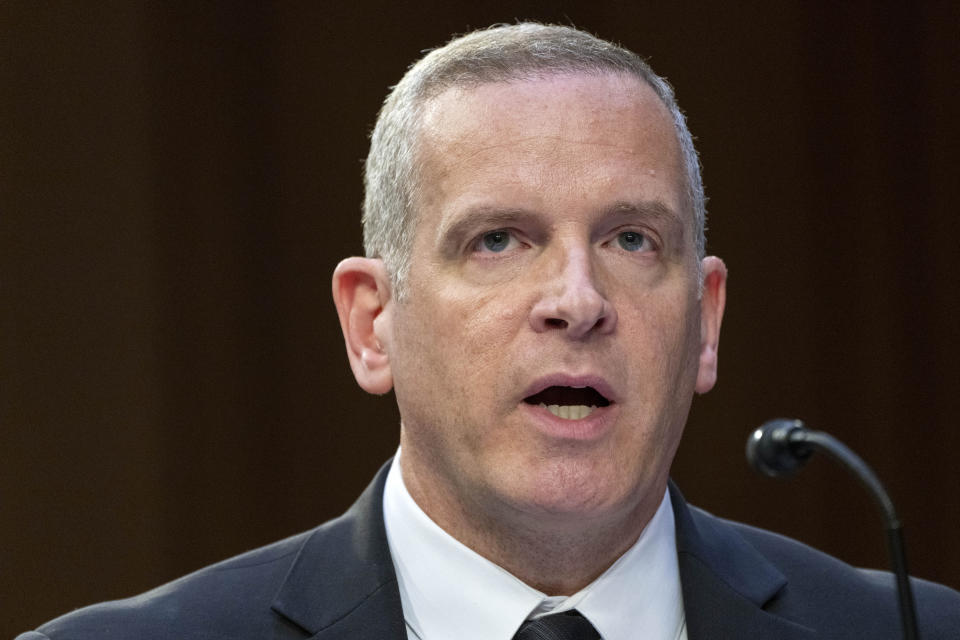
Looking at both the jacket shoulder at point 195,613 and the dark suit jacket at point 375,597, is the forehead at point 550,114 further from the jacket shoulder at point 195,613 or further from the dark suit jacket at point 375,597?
the jacket shoulder at point 195,613

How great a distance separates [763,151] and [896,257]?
0.50m

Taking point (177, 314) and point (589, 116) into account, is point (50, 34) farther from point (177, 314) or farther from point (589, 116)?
point (589, 116)

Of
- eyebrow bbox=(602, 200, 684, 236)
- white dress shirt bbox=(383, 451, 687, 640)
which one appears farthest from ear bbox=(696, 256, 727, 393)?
white dress shirt bbox=(383, 451, 687, 640)

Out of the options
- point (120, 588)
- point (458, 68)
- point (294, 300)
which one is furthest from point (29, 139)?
point (458, 68)

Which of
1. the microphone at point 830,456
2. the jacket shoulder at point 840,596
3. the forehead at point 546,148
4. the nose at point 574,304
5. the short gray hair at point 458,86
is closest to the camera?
the microphone at point 830,456

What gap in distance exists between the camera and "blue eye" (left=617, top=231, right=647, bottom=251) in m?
2.26

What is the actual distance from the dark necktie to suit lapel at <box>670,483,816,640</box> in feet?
0.66

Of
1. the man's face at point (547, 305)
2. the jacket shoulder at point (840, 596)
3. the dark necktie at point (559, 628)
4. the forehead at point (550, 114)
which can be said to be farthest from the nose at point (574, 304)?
the jacket shoulder at point (840, 596)

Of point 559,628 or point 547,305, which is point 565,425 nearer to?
point 547,305

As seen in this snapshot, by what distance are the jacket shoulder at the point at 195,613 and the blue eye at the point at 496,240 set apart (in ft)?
2.15

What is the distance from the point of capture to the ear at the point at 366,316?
2.42m

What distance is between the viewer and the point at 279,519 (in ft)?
13.1

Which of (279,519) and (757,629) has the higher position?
(757,629)

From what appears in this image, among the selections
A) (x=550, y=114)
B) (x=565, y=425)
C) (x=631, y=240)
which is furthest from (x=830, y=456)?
(x=550, y=114)
